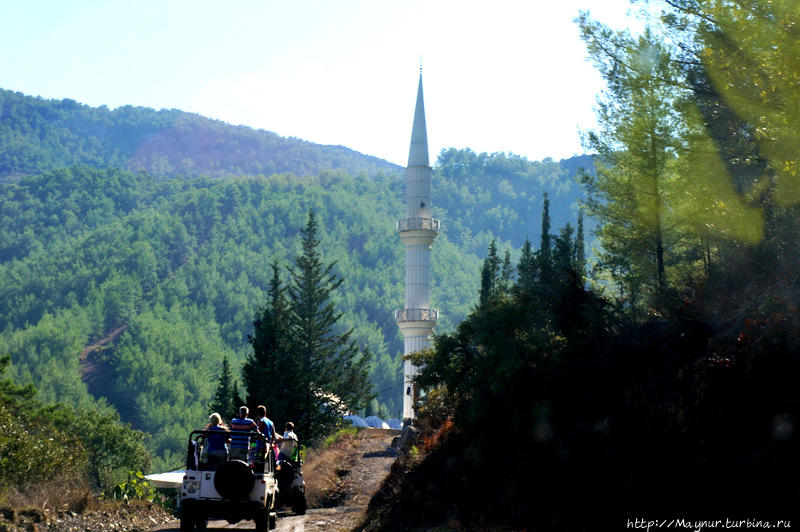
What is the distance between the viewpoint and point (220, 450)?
15.3 m

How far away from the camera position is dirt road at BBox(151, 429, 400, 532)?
685 inches

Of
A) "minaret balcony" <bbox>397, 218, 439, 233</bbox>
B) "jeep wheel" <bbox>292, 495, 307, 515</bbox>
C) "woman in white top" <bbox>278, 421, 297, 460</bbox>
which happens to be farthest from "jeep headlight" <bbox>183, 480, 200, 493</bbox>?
"minaret balcony" <bbox>397, 218, 439, 233</bbox>

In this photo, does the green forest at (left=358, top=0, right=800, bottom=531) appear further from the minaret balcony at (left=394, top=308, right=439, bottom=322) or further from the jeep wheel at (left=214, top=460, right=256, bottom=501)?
the minaret balcony at (left=394, top=308, right=439, bottom=322)

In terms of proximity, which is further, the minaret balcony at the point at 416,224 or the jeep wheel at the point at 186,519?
the minaret balcony at the point at 416,224

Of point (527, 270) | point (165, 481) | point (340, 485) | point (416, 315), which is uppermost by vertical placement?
point (527, 270)

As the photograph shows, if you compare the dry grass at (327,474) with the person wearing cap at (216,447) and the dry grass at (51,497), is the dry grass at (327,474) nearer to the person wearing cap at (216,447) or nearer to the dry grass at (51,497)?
the dry grass at (51,497)

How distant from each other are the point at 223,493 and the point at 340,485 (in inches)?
446

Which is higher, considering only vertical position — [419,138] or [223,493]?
[419,138]

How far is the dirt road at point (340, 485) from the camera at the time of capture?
17406 millimetres

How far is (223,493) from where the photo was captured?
14617 millimetres

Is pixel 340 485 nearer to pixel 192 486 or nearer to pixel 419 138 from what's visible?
pixel 192 486

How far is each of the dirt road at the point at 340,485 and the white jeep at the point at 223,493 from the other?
65.8 inches

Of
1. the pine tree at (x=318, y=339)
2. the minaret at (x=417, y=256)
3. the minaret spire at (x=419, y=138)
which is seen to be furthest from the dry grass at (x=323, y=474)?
the minaret spire at (x=419, y=138)

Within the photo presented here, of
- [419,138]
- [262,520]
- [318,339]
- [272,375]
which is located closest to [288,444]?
[262,520]
